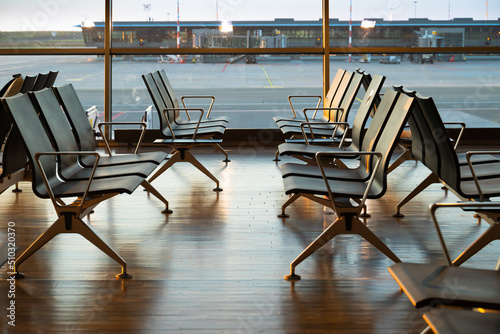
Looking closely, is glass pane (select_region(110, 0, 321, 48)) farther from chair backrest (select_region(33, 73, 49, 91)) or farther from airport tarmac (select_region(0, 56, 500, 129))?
chair backrest (select_region(33, 73, 49, 91))

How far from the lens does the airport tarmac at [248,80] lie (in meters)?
7.98

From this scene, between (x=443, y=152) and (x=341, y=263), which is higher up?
(x=443, y=152)

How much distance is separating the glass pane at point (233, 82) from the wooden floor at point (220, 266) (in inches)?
120

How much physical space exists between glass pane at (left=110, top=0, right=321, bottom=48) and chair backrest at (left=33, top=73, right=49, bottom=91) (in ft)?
8.97

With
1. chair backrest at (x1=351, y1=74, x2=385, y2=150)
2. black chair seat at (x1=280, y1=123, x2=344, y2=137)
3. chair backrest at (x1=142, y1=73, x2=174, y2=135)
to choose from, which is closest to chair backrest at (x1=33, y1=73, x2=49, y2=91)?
chair backrest at (x1=142, y1=73, x2=174, y2=135)

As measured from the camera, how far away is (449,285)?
207cm

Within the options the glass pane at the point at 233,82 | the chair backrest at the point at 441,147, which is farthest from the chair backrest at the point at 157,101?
the chair backrest at the point at 441,147

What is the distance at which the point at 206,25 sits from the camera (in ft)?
27.1

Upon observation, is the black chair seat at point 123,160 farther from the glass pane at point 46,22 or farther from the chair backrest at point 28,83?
the glass pane at point 46,22

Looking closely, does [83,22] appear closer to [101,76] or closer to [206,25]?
[101,76]

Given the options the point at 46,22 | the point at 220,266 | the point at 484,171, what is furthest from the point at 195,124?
the point at 484,171

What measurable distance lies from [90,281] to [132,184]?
57 centimetres

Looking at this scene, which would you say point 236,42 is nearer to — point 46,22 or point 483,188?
point 46,22

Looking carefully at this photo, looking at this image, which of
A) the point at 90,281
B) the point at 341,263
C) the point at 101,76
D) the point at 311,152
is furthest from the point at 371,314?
the point at 101,76
